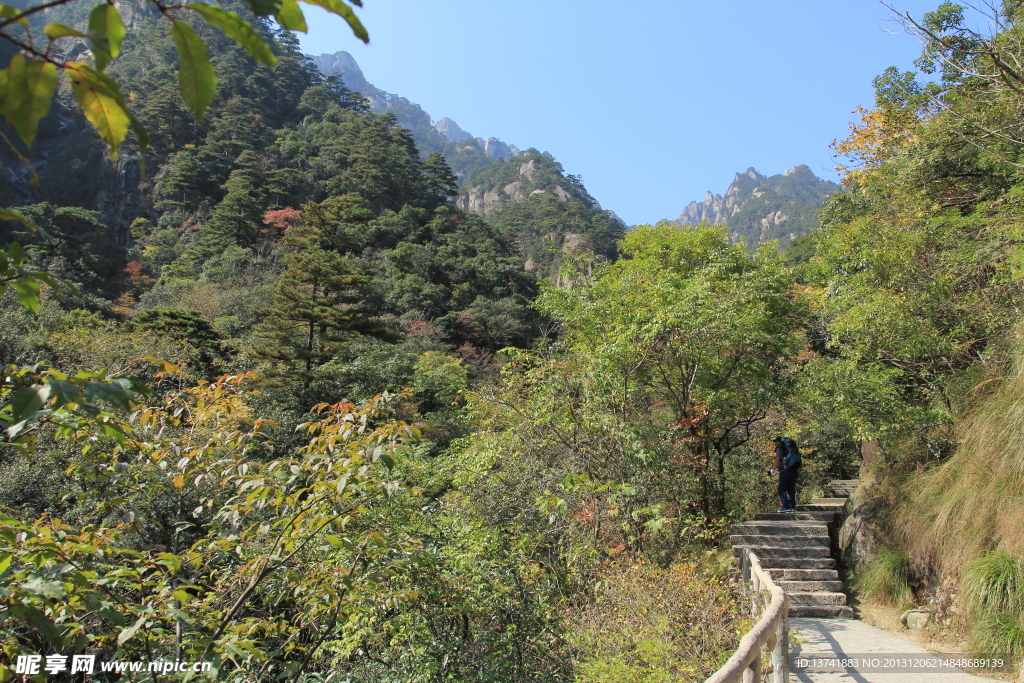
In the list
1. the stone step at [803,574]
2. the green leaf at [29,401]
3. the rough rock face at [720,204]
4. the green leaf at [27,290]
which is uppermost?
the rough rock face at [720,204]

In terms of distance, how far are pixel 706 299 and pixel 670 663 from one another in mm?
6163

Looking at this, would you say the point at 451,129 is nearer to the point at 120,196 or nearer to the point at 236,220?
the point at 120,196

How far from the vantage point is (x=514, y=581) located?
18.0ft

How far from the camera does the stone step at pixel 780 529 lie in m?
8.14

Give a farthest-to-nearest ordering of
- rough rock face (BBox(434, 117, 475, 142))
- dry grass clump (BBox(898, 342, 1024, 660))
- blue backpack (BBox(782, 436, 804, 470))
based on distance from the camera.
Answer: rough rock face (BBox(434, 117, 475, 142))
blue backpack (BBox(782, 436, 804, 470))
dry grass clump (BBox(898, 342, 1024, 660))

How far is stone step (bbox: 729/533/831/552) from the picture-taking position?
7910 mm

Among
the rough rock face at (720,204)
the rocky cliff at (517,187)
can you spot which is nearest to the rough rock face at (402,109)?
the rough rock face at (720,204)

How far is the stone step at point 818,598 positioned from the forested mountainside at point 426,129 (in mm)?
110998

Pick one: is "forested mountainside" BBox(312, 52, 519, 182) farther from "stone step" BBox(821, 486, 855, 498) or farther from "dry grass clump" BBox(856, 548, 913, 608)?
"dry grass clump" BBox(856, 548, 913, 608)

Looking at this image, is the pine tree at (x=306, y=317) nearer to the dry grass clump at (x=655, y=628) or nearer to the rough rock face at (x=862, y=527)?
the rough rock face at (x=862, y=527)

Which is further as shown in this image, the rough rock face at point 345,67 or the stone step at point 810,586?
the rough rock face at point 345,67

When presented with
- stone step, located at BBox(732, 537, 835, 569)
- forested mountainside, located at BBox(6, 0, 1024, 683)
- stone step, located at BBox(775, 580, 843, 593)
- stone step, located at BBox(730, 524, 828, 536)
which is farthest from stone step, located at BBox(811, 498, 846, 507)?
stone step, located at BBox(775, 580, 843, 593)

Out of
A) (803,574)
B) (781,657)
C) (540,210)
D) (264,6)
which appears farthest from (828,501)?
(540,210)

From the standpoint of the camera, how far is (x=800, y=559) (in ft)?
25.2
